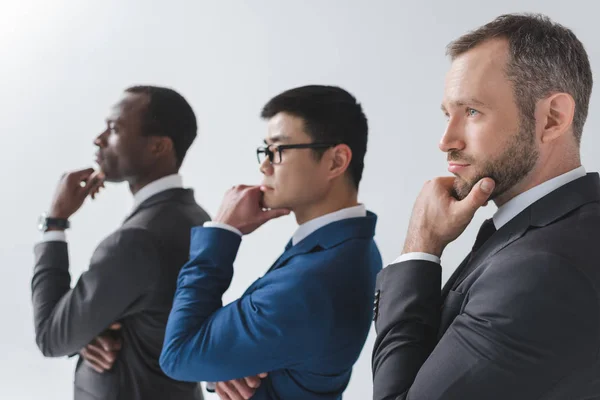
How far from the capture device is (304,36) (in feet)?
13.6

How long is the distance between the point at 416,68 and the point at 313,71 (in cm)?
62

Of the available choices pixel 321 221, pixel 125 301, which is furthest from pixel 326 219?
pixel 125 301

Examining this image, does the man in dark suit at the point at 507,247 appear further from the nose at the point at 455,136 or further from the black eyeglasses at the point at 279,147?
the black eyeglasses at the point at 279,147

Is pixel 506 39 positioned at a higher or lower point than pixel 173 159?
higher

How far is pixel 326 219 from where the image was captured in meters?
1.91

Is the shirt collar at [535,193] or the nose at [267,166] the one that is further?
the nose at [267,166]

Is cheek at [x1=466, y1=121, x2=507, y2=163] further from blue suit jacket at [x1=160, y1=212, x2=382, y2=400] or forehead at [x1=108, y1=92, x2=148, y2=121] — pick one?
forehead at [x1=108, y1=92, x2=148, y2=121]

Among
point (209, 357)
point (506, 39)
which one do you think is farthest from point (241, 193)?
point (506, 39)

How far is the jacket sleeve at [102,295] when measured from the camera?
2301 millimetres

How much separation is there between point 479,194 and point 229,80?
321 cm

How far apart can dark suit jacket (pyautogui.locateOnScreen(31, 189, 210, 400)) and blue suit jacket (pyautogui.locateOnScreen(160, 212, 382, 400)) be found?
0.45 meters

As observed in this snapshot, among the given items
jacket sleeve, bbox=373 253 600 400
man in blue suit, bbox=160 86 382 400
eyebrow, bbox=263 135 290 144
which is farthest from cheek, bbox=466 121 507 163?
eyebrow, bbox=263 135 290 144

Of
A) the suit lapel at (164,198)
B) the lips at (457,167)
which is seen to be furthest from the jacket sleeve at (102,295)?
the lips at (457,167)

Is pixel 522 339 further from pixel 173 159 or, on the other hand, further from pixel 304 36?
pixel 304 36
